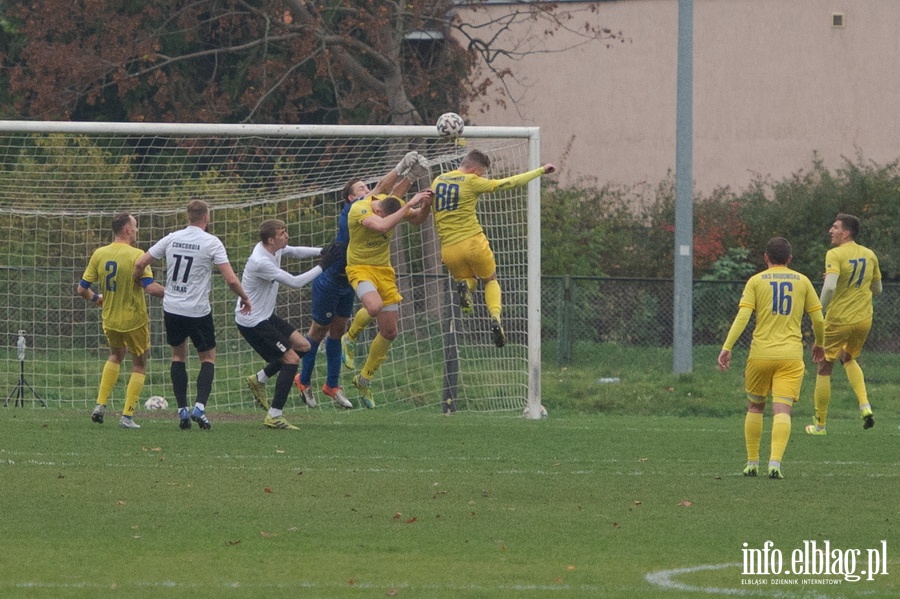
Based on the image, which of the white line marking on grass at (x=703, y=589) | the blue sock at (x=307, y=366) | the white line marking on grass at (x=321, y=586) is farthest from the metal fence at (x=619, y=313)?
the white line marking on grass at (x=321, y=586)

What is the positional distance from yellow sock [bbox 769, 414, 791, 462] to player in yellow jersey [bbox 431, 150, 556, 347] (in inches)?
162

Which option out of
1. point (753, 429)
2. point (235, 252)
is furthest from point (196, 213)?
point (753, 429)

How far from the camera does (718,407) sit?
18.7 m

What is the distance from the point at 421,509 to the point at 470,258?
568 centimetres

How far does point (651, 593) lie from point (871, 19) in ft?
91.5

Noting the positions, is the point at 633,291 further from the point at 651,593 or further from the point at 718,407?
the point at 651,593

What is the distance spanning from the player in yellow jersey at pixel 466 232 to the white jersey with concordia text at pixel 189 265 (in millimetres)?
2541

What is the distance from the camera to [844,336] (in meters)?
14.1

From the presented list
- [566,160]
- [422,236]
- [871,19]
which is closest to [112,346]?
[422,236]

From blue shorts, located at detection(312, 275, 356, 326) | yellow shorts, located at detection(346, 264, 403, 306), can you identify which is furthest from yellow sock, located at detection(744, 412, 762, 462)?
blue shorts, located at detection(312, 275, 356, 326)

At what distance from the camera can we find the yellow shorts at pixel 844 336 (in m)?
14.1

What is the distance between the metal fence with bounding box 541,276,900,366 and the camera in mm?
23062

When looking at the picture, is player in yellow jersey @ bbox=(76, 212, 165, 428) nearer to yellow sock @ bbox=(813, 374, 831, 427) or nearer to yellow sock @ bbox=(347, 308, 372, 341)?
yellow sock @ bbox=(347, 308, 372, 341)

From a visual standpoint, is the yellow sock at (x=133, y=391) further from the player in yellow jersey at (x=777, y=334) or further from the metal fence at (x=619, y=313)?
the metal fence at (x=619, y=313)
